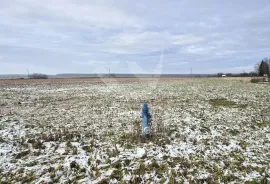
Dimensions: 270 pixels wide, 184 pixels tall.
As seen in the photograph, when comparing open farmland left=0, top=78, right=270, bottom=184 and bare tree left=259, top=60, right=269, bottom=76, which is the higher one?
bare tree left=259, top=60, right=269, bottom=76

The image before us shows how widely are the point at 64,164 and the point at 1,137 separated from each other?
408cm

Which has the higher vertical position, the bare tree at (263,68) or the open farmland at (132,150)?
the bare tree at (263,68)

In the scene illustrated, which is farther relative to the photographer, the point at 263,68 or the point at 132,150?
the point at 263,68

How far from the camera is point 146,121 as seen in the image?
6703mm

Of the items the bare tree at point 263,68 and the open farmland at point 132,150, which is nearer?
the open farmland at point 132,150

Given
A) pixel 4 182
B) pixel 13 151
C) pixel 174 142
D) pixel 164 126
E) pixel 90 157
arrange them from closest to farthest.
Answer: pixel 4 182 < pixel 90 157 < pixel 13 151 < pixel 174 142 < pixel 164 126

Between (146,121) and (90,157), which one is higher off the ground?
(146,121)

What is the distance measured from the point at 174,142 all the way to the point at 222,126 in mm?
3558

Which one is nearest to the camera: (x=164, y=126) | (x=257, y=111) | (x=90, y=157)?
(x=90, y=157)

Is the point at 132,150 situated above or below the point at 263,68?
below

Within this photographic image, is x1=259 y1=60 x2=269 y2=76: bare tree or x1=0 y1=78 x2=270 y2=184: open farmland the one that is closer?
x1=0 y1=78 x2=270 y2=184: open farmland

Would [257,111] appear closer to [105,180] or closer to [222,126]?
[222,126]

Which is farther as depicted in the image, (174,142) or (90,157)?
(174,142)

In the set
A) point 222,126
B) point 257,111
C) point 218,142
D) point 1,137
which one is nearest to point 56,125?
point 1,137
